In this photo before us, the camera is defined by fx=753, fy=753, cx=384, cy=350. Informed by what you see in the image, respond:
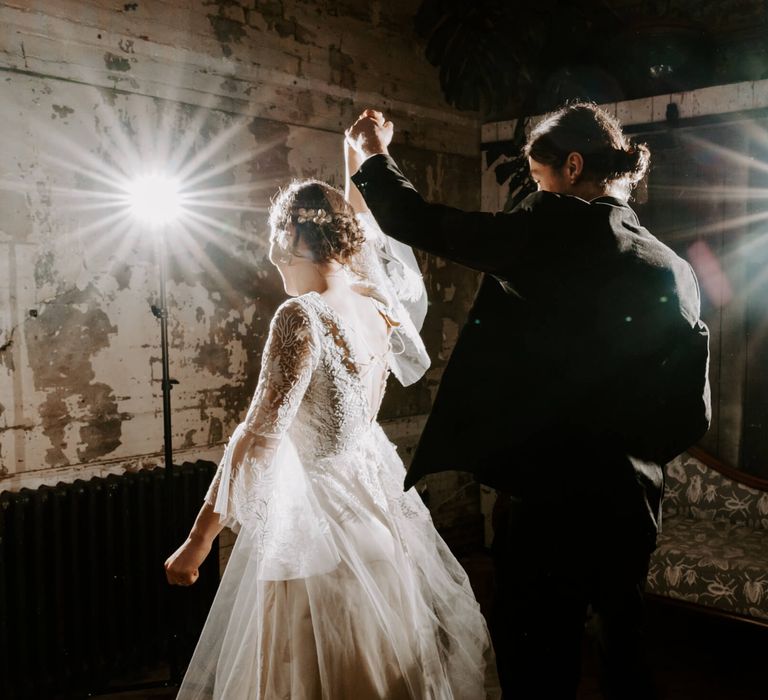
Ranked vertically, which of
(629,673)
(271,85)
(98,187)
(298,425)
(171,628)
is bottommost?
(171,628)

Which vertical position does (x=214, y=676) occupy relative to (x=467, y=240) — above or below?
below

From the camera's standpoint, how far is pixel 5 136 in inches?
109

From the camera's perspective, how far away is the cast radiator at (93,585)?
2.70 metres

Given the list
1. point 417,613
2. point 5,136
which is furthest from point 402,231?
point 5,136

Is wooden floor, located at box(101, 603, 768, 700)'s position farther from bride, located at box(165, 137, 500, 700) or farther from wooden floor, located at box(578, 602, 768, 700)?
bride, located at box(165, 137, 500, 700)

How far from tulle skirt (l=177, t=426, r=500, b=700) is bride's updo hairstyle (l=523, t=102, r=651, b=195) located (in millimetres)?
862

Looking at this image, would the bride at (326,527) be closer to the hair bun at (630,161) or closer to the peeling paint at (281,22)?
the hair bun at (630,161)

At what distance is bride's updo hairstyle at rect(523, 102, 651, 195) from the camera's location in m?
1.62

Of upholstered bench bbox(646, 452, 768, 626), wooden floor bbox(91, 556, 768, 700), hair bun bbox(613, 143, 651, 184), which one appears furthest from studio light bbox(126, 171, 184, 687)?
upholstered bench bbox(646, 452, 768, 626)

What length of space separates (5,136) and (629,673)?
106 inches

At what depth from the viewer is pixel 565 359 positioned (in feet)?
4.98

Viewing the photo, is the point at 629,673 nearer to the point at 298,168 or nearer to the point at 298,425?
the point at 298,425

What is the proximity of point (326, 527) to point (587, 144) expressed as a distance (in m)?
1.06

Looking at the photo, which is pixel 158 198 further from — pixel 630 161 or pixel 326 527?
pixel 630 161
